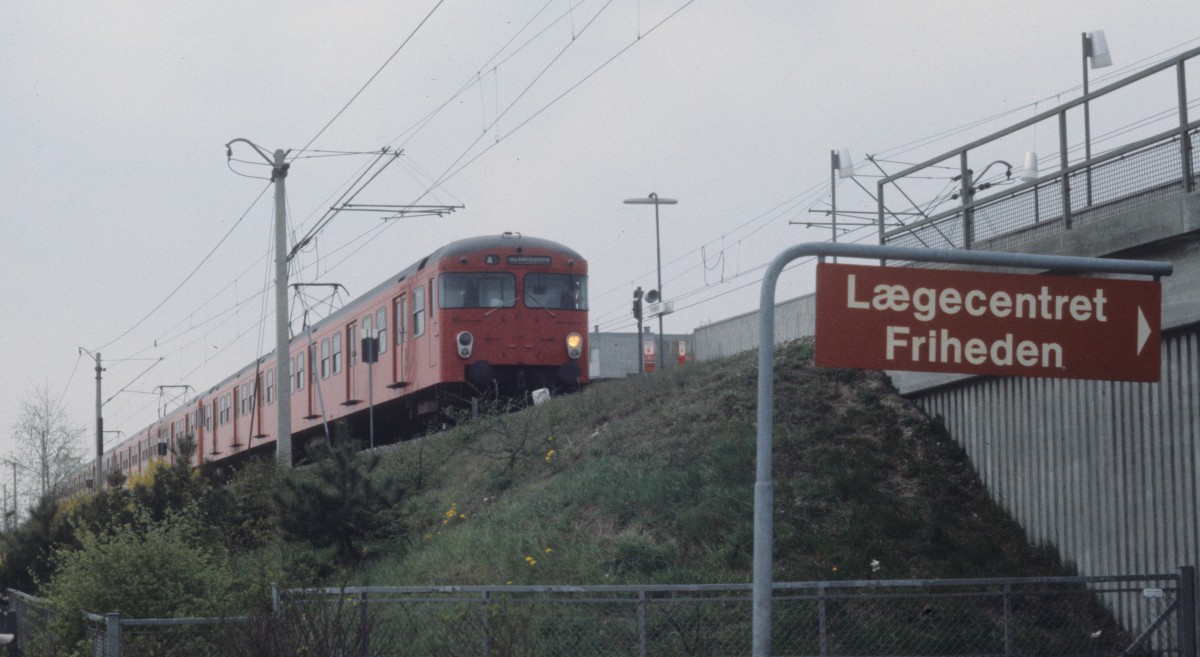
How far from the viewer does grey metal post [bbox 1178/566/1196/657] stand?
12.6 meters

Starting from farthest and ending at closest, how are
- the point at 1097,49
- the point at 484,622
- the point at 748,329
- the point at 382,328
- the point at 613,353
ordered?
the point at 613,353, the point at 748,329, the point at 382,328, the point at 1097,49, the point at 484,622

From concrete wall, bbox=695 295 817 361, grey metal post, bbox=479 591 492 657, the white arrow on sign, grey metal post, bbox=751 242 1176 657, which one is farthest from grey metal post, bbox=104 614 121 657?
concrete wall, bbox=695 295 817 361

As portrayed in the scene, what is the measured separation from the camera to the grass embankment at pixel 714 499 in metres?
15.2

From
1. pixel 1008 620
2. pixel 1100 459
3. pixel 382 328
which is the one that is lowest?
pixel 1008 620

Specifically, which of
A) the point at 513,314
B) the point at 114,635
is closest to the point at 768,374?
the point at 114,635

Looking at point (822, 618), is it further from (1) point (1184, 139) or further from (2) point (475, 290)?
(2) point (475, 290)

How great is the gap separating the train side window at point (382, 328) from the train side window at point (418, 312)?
1.63 meters

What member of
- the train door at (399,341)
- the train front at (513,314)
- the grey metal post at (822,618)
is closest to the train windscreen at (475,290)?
the train front at (513,314)

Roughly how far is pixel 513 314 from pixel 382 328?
361 cm

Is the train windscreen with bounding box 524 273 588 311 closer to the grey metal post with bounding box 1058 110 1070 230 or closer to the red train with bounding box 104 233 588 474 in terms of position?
the red train with bounding box 104 233 588 474

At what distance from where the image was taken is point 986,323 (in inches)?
331

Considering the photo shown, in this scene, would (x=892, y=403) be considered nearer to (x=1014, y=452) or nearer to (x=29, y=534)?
(x=1014, y=452)

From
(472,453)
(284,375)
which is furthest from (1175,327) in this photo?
(284,375)

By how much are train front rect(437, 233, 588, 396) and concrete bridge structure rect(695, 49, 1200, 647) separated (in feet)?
32.4
